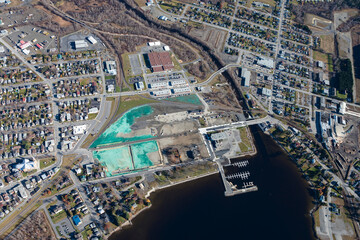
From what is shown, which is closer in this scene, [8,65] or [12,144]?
[12,144]

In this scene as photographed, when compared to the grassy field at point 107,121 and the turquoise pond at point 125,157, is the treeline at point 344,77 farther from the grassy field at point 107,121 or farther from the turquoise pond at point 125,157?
the grassy field at point 107,121

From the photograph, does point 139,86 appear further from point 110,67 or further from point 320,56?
point 320,56

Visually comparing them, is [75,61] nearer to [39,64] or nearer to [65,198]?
[39,64]

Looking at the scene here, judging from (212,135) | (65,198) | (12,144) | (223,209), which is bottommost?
(223,209)

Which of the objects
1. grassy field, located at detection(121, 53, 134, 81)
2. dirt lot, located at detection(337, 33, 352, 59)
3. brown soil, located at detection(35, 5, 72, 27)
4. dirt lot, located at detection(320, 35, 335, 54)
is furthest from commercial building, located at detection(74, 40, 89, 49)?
dirt lot, located at detection(337, 33, 352, 59)

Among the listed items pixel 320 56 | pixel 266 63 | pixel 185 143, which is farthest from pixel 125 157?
pixel 320 56

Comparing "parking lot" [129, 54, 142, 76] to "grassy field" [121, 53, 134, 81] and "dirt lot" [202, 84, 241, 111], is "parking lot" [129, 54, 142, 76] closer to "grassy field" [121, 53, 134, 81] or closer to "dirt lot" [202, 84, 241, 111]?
"grassy field" [121, 53, 134, 81]

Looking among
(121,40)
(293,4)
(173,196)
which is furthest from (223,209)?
(293,4)
